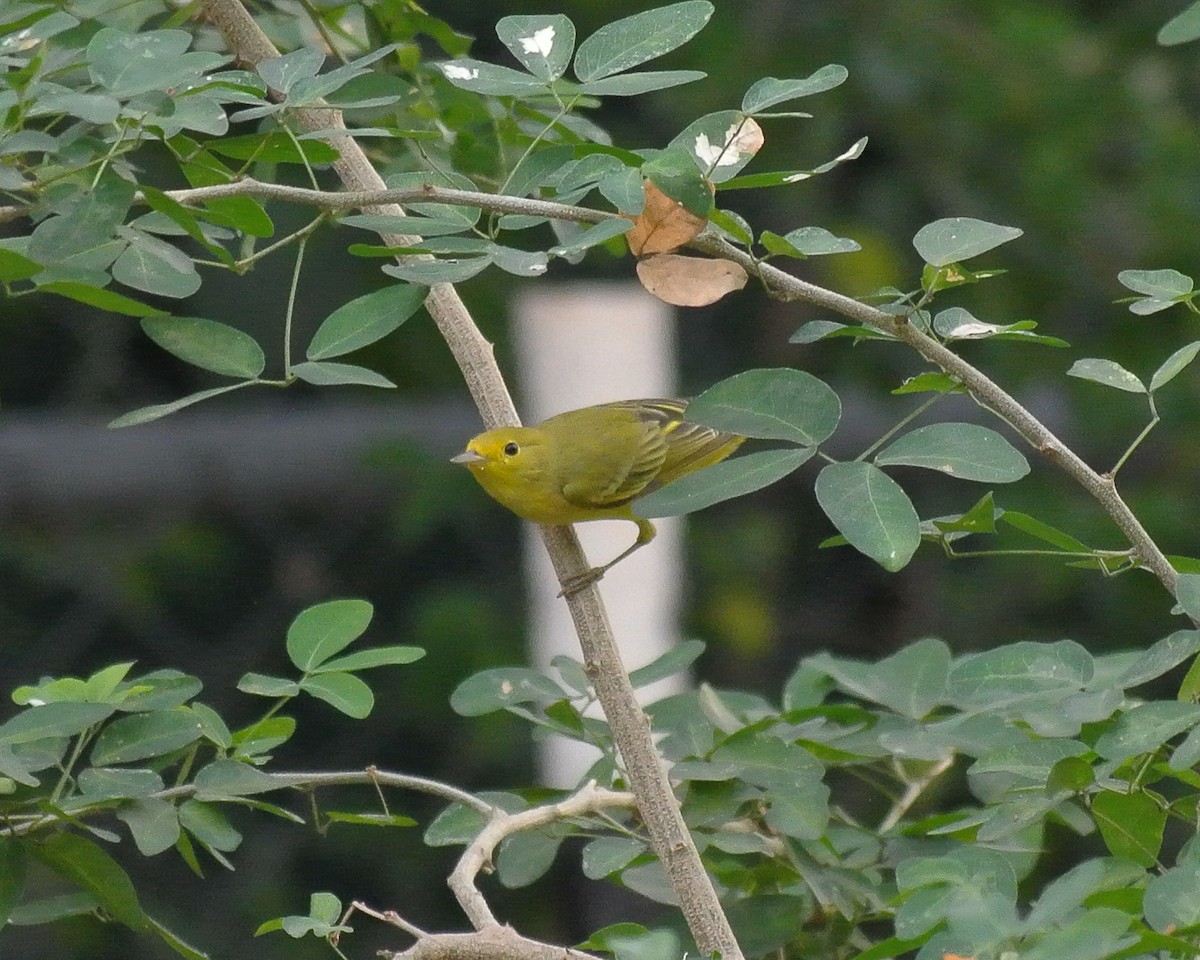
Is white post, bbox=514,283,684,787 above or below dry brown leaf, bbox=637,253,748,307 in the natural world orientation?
below

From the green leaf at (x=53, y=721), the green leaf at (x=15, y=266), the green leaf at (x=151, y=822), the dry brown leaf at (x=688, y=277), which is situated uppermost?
the green leaf at (x=15, y=266)

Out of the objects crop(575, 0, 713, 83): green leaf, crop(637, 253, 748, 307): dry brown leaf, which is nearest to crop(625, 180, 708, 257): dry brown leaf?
crop(637, 253, 748, 307): dry brown leaf

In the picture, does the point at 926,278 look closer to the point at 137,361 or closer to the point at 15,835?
the point at 15,835

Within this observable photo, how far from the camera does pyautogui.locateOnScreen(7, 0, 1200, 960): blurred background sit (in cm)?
338

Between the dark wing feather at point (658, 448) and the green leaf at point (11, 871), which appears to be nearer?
the green leaf at point (11, 871)

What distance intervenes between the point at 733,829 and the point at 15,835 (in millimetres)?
574

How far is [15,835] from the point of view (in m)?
1.07

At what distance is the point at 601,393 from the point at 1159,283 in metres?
1.83

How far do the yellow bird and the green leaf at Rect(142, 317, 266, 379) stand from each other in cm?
58

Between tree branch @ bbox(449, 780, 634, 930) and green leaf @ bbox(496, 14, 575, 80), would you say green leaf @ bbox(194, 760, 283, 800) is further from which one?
green leaf @ bbox(496, 14, 575, 80)

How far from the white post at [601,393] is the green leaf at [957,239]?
5.58 feet

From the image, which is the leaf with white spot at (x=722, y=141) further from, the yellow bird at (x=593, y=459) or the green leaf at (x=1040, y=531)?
the yellow bird at (x=593, y=459)

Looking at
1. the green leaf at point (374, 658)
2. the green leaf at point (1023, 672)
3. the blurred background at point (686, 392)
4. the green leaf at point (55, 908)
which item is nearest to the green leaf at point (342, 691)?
the green leaf at point (374, 658)

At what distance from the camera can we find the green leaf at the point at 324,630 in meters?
1.21
